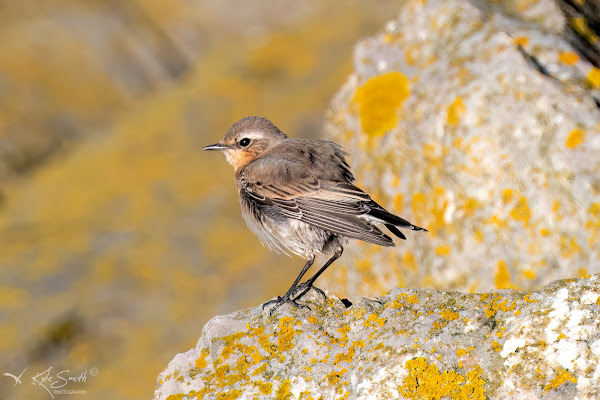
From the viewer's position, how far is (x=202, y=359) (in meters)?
5.38

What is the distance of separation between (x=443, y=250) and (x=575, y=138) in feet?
8.01

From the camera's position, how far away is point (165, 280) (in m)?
13.8

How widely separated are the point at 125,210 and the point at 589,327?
538 inches

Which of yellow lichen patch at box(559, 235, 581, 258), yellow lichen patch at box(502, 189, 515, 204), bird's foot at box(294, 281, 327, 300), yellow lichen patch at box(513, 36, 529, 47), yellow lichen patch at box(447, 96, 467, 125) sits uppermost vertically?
yellow lichen patch at box(513, 36, 529, 47)

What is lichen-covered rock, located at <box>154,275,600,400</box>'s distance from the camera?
13.5 ft

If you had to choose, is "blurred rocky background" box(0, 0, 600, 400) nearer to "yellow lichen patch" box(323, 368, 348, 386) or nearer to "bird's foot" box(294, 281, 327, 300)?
"bird's foot" box(294, 281, 327, 300)

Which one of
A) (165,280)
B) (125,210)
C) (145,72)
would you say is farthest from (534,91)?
(145,72)

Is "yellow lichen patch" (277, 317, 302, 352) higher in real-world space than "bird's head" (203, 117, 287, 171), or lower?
lower

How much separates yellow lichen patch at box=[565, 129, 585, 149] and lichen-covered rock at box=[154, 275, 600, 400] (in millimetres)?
4090

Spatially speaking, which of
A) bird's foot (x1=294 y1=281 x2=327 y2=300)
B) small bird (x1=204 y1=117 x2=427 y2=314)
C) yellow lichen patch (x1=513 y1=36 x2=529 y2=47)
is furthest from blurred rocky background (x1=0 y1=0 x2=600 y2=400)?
bird's foot (x1=294 y1=281 x2=327 y2=300)

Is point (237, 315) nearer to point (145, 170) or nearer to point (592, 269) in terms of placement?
point (592, 269)

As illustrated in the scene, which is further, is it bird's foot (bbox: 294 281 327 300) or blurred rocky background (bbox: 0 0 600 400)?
blurred rocky background (bbox: 0 0 600 400)

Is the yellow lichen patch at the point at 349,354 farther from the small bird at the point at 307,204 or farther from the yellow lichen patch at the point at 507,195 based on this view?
the yellow lichen patch at the point at 507,195
